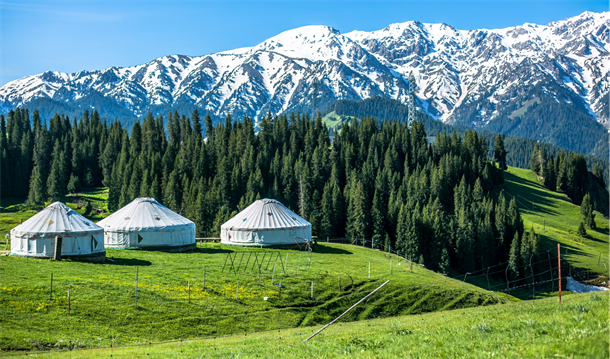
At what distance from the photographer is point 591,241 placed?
110375 millimetres

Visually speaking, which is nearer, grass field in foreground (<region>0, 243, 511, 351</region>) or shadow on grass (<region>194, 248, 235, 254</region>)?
grass field in foreground (<region>0, 243, 511, 351</region>)

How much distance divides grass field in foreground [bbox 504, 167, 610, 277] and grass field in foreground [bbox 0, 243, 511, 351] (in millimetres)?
63244

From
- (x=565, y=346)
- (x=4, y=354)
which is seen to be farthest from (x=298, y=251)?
(x=565, y=346)

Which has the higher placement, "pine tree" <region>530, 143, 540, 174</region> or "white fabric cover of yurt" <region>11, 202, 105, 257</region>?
"pine tree" <region>530, 143, 540, 174</region>

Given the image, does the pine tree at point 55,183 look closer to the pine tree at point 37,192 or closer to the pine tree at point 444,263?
the pine tree at point 37,192

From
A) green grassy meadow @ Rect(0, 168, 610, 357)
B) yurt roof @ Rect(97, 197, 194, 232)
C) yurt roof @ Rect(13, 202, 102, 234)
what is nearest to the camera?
green grassy meadow @ Rect(0, 168, 610, 357)

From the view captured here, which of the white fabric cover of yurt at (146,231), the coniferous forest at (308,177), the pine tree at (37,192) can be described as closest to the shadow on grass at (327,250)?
the white fabric cover of yurt at (146,231)

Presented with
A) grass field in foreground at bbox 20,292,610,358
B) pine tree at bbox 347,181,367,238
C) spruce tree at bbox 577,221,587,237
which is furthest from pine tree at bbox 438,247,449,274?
grass field in foreground at bbox 20,292,610,358

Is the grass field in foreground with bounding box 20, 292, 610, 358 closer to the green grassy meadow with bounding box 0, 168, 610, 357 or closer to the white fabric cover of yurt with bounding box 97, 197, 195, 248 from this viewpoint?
the green grassy meadow with bounding box 0, 168, 610, 357

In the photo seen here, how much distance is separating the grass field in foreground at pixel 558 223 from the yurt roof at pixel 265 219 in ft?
202

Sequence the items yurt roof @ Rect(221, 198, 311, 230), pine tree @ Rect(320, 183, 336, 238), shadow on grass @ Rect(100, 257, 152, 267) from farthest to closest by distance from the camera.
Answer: pine tree @ Rect(320, 183, 336, 238) < yurt roof @ Rect(221, 198, 311, 230) < shadow on grass @ Rect(100, 257, 152, 267)

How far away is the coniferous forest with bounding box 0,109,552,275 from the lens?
94.7m

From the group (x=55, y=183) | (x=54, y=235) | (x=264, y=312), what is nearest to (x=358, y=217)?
(x=54, y=235)

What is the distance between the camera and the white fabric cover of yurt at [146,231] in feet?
169
